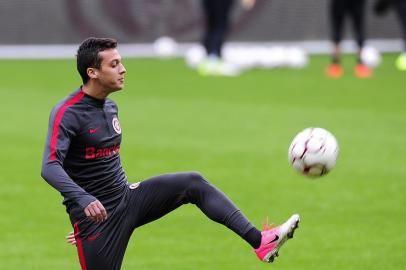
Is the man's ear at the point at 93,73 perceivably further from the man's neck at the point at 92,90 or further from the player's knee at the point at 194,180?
the player's knee at the point at 194,180

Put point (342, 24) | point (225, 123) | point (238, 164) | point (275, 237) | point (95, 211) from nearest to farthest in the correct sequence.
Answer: point (95, 211) < point (275, 237) < point (238, 164) < point (225, 123) < point (342, 24)

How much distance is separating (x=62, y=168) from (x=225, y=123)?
9.19m

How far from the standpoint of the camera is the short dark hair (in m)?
6.48

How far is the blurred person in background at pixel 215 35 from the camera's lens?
2164cm

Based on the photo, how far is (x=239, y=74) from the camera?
Result: 74.1 feet

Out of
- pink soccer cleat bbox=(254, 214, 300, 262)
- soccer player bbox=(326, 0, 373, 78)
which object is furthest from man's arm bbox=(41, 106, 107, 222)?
soccer player bbox=(326, 0, 373, 78)

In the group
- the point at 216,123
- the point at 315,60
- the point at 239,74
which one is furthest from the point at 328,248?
the point at 315,60

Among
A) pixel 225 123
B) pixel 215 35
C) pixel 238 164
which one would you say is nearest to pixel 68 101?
pixel 238 164

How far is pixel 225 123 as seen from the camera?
15195mm

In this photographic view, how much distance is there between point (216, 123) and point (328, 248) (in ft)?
23.1

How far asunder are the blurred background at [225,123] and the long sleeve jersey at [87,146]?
1.35 meters

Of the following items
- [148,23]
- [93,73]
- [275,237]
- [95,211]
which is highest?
[148,23]

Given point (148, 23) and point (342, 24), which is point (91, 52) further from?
point (148, 23)

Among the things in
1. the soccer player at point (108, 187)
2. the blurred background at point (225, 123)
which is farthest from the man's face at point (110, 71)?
the blurred background at point (225, 123)
